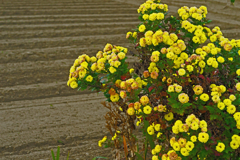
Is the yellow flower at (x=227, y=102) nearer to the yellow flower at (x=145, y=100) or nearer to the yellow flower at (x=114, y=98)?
the yellow flower at (x=145, y=100)

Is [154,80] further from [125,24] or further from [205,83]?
[125,24]

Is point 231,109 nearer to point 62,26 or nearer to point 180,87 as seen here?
point 180,87

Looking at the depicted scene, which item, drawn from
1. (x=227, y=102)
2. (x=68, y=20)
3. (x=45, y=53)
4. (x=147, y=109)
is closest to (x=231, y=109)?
(x=227, y=102)

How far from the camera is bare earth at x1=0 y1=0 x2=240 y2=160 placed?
2.26m

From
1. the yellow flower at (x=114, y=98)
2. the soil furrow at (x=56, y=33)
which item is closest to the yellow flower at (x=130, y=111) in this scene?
the yellow flower at (x=114, y=98)

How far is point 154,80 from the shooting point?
1459 millimetres

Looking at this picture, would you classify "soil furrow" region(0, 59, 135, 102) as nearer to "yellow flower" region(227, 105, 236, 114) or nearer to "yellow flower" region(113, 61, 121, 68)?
"yellow flower" region(113, 61, 121, 68)

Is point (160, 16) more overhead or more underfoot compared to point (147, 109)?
more overhead

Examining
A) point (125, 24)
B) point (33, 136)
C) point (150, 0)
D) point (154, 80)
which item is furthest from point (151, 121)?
point (125, 24)

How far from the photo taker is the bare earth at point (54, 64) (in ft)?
7.43

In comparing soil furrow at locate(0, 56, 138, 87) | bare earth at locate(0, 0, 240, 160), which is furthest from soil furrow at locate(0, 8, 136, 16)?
soil furrow at locate(0, 56, 138, 87)

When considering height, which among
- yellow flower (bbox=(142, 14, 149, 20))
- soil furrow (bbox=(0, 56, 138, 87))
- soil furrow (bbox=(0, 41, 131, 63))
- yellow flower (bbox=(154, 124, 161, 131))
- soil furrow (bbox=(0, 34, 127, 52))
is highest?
yellow flower (bbox=(142, 14, 149, 20))

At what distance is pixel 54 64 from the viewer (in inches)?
137

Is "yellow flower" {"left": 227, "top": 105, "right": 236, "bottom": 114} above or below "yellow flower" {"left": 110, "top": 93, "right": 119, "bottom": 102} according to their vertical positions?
above
